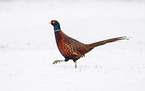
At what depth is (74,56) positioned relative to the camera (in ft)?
26.4

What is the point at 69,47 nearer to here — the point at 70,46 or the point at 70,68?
the point at 70,46

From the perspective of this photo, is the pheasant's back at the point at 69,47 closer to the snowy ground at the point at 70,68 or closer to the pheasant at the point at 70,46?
the pheasant at the point at 70,46

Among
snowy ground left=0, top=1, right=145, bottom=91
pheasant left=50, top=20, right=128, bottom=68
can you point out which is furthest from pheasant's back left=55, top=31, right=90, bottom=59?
snowy ground left=0, top=1, right=145, bottom=91

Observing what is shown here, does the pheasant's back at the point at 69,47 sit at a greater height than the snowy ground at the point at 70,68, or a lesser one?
greater

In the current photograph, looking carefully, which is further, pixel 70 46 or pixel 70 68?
pixel 70 68

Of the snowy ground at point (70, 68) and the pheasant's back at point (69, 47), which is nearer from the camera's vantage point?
the snowy ground at point (70, 68)

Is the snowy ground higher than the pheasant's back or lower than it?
lower

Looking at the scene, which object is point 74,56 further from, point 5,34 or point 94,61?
point 5,34

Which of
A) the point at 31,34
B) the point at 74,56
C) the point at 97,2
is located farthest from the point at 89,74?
the point at 97,2

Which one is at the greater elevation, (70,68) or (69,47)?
(69,47)

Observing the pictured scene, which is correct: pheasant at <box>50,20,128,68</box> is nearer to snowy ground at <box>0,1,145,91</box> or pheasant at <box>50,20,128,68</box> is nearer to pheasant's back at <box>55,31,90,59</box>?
pheasant's back at <box>55,31,90,59</box>

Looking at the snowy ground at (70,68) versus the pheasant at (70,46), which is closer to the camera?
the snowy ground at (70,68)

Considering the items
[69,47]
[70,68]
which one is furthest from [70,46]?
[70,68]

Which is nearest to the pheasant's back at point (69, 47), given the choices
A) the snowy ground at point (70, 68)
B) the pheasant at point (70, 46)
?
the pheasant at point (70, 46)
